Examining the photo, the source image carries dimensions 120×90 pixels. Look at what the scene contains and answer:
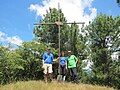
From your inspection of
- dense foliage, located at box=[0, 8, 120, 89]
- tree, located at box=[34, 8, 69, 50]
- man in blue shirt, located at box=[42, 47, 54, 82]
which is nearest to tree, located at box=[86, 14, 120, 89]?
dense foliage, located at box=[0, 8, 120, 89]

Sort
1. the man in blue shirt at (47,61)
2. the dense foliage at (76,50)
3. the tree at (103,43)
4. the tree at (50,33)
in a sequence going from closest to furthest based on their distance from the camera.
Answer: the man in blue shirt at (47,61) → the dense foliage at (76,50) → the tree at (50,33) → the tree at (103,43)

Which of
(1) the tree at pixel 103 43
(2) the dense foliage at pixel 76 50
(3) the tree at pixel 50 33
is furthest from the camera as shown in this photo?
(1) the tree at pixel 103 43

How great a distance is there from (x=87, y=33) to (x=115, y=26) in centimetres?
365

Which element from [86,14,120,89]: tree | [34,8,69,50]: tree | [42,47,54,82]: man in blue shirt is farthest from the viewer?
[86,14,120,89]: tree

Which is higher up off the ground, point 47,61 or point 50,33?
point 50,33

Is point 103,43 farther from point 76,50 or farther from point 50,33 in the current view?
point 50,33

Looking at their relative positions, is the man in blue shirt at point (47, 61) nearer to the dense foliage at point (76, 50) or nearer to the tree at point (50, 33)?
the dense foliage at point (76, 50)

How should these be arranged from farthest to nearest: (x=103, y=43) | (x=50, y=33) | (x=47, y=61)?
(x=103, y=43) < (x=50, y=33) < (x=47, y=61)

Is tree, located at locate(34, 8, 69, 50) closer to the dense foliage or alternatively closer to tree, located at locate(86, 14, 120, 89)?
the dense foliage

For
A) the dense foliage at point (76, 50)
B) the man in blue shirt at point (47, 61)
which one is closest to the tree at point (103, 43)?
the dense foliage at point (76, 50)

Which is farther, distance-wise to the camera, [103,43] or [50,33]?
[103,43]

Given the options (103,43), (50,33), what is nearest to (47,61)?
(50,33)

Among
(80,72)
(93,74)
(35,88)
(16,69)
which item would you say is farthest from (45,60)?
(93,74)

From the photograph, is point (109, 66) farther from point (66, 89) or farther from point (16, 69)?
point (66, 89)
